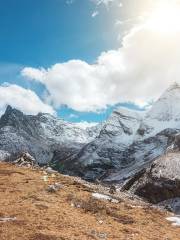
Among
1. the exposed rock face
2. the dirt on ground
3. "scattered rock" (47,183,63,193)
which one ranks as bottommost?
the dirt on ground

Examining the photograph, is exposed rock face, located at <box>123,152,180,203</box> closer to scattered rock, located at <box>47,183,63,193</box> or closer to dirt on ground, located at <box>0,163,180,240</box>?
scattered rock, located at <box>47,183,63,193</box>

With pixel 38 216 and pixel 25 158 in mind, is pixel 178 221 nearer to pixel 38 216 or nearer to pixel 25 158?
pixel 38 216

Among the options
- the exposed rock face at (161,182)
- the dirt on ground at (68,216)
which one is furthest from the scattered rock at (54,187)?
the exposed rock face at (161,182)

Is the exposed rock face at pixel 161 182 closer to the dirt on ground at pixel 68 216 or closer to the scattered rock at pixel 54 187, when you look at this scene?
the scattered rock at pixel 54 187

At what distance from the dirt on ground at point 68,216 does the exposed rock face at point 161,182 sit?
33277mm

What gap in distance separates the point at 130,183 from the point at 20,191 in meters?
49.9

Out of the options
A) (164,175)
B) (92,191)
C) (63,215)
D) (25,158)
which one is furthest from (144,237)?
(164,175)

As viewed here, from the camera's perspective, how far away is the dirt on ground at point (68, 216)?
23.3 metres

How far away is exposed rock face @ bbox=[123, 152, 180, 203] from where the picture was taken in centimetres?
6794

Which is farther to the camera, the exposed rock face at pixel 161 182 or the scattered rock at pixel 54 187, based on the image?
the exposed rock face at pixel 161 182

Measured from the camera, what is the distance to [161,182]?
71.8m

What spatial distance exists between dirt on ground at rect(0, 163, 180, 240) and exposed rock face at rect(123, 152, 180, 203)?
3328cm

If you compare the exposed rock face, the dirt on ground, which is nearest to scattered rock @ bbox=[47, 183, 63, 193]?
the dirt on ground

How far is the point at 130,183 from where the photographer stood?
79812 mm
